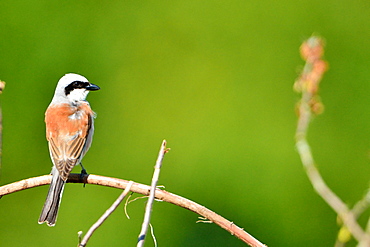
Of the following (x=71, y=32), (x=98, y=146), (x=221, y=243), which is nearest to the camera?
(x=221, y=243)

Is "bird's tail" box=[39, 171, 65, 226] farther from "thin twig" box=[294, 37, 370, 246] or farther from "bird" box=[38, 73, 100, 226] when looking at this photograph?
"thin twig" box=[294, 37, 370, 246]

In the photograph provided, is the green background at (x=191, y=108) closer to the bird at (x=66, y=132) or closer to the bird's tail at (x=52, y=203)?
the bird at (x=66, y=132)

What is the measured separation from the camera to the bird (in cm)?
268

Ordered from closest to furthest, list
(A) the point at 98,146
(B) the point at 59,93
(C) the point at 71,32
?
(B) the point at 59,93
(A) the point at 98,146
(C) the point at 71,32

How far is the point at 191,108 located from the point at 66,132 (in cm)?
185

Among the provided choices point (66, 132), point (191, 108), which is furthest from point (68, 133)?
point (191, 108)

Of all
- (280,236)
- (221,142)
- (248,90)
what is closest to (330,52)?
(248,90)

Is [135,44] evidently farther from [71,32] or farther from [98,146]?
[98,146]

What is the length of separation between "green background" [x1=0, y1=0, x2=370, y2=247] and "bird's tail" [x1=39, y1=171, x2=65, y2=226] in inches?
67.8

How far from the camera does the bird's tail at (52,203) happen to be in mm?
2609

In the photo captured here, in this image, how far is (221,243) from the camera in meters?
4.38

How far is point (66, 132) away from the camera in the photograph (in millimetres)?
3078

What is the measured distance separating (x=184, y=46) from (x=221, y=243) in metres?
1.56

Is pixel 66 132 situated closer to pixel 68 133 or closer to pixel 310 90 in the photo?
pixel 68 133
